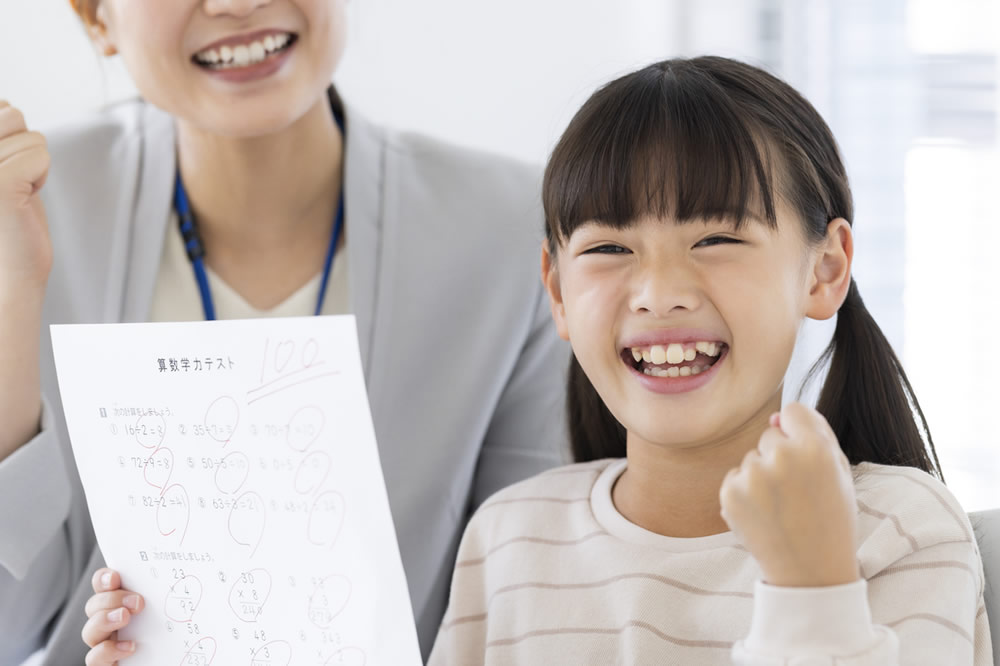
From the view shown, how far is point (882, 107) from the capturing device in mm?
2359

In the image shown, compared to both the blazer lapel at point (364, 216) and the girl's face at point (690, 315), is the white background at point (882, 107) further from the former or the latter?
the girl's face at point (690, 315)

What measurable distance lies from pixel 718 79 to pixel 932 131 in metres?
1.60

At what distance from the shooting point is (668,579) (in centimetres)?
87

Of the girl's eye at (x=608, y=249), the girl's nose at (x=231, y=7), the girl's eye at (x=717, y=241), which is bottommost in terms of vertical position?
the girl's eye at (x=608, y=249)

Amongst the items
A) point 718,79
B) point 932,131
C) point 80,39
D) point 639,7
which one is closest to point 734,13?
point 639,7

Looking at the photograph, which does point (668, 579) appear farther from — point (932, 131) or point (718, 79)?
point (932, 131)

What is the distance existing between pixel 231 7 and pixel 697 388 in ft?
2.10

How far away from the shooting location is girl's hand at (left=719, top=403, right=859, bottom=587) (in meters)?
0.66

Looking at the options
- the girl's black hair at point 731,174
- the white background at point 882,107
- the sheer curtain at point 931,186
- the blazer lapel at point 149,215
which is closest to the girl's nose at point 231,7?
the blazer lapel at point 149,215

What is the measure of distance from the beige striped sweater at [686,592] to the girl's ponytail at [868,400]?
0.09m

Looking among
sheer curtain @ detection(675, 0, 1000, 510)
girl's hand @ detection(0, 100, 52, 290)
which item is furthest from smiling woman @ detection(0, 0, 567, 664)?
sheer curtain @ detection(675, 0, 1000, 510)

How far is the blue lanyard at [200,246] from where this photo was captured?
1260mm

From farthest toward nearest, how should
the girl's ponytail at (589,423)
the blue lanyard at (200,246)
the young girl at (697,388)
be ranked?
the blue lanyard at (200,246), the girl's ponytail at (589,423), the young girl at (697,388)

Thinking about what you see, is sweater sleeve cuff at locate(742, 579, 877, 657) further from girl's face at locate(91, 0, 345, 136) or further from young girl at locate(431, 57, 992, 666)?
girl's face at locate(91, 0, 345, 136)
